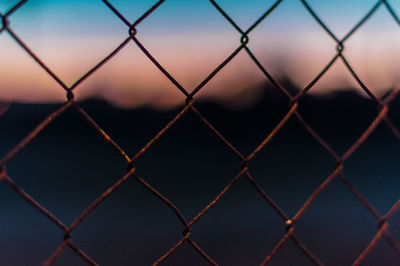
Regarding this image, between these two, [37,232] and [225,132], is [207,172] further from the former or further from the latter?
[37,232]

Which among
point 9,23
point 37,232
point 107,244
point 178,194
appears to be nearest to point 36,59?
point 9,23

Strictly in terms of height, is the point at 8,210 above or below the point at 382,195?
above

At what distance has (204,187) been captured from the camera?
3857 millimetres

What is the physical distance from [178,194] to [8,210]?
1.74m

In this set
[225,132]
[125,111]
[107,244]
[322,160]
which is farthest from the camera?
[125,111]

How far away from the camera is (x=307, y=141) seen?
18.6ft

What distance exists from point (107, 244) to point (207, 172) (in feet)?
6.72

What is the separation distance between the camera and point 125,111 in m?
7.77

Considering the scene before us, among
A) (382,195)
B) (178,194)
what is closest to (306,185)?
(382,195)

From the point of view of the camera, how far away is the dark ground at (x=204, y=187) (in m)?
2.47

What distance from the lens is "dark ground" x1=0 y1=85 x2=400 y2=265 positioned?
8.10 ft

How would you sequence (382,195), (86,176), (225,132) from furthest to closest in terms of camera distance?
1. (225,132)
2. (86,176)
3. (382,195)

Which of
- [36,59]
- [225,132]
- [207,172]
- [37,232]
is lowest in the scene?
[36,59]

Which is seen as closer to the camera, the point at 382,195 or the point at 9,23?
the point at 9,23
